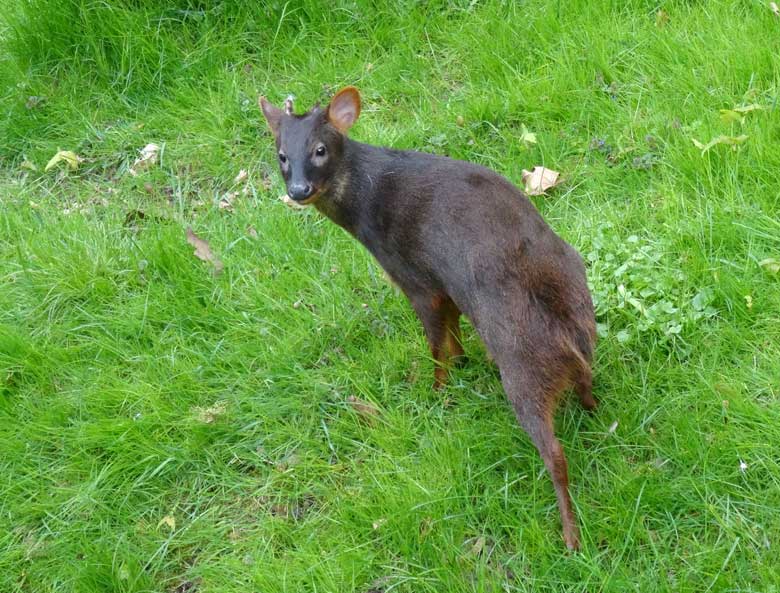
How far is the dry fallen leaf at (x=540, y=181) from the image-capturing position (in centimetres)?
419

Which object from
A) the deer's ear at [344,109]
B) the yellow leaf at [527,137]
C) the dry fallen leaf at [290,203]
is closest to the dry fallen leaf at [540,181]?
the yellow leaf at [527,137]

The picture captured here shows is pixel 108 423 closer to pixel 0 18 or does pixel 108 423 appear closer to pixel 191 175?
pixel 191 175

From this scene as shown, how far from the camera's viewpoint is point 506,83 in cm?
470

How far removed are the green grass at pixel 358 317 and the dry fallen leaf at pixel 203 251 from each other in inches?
1.9

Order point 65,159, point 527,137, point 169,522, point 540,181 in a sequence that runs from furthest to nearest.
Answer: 1. point 65,159
2. point 527,137
3. point 540,181
4. point 169,522

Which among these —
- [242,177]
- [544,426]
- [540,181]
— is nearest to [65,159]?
[242,177]

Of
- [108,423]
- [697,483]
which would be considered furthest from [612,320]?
[108,423]

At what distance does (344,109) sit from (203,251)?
114 centimetres

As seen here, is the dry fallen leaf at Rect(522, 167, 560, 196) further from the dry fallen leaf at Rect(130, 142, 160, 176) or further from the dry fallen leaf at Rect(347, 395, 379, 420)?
the dry fallen leaf at Rect(130, 142, 160, 176)

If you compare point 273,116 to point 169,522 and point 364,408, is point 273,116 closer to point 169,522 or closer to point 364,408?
point 364,408

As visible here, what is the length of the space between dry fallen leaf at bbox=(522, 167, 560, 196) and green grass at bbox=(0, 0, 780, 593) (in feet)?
0.23

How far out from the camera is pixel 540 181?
4.20 m

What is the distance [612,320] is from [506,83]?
1.64 m

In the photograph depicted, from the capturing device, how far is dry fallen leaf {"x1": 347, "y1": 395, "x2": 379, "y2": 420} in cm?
352
